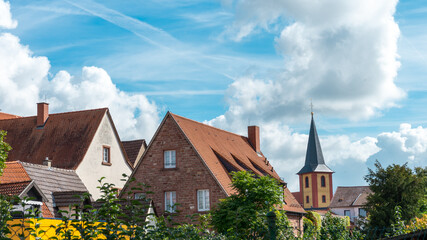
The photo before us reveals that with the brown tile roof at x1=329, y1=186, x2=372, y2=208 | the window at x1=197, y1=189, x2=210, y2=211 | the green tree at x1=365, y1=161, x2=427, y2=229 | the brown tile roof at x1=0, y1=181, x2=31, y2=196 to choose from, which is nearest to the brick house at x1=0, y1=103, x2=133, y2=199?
the window at x1=197, y1=189, x2=210, y2=211

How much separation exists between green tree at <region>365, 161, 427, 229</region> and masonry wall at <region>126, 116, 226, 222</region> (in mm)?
9351

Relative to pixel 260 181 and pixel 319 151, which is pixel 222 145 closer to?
pixel 260 181

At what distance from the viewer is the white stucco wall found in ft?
131

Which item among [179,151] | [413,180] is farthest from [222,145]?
[413,180]

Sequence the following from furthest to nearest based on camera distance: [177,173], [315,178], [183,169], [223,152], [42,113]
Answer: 1. [315,178]
2. [42,113]
3. [223,152]
4. [177,173]
5. [183,169]

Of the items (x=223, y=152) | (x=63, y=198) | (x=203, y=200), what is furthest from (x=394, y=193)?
(x=63, y=198)

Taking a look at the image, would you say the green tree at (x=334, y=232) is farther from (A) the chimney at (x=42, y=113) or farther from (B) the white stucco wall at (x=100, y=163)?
(A) the chimney at (x=42, y=113)

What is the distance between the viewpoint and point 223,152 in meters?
39.2

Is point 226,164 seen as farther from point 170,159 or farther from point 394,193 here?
point 394,193

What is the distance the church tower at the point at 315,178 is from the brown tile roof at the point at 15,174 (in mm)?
91337

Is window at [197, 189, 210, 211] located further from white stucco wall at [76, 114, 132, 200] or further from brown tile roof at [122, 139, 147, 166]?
brown tile roof at [122, 139, 147, 166]

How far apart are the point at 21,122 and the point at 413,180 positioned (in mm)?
30211

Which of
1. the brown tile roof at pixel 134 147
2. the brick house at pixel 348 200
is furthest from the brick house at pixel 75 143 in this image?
the brick house at pixel 348 200

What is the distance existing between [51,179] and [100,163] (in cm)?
903
